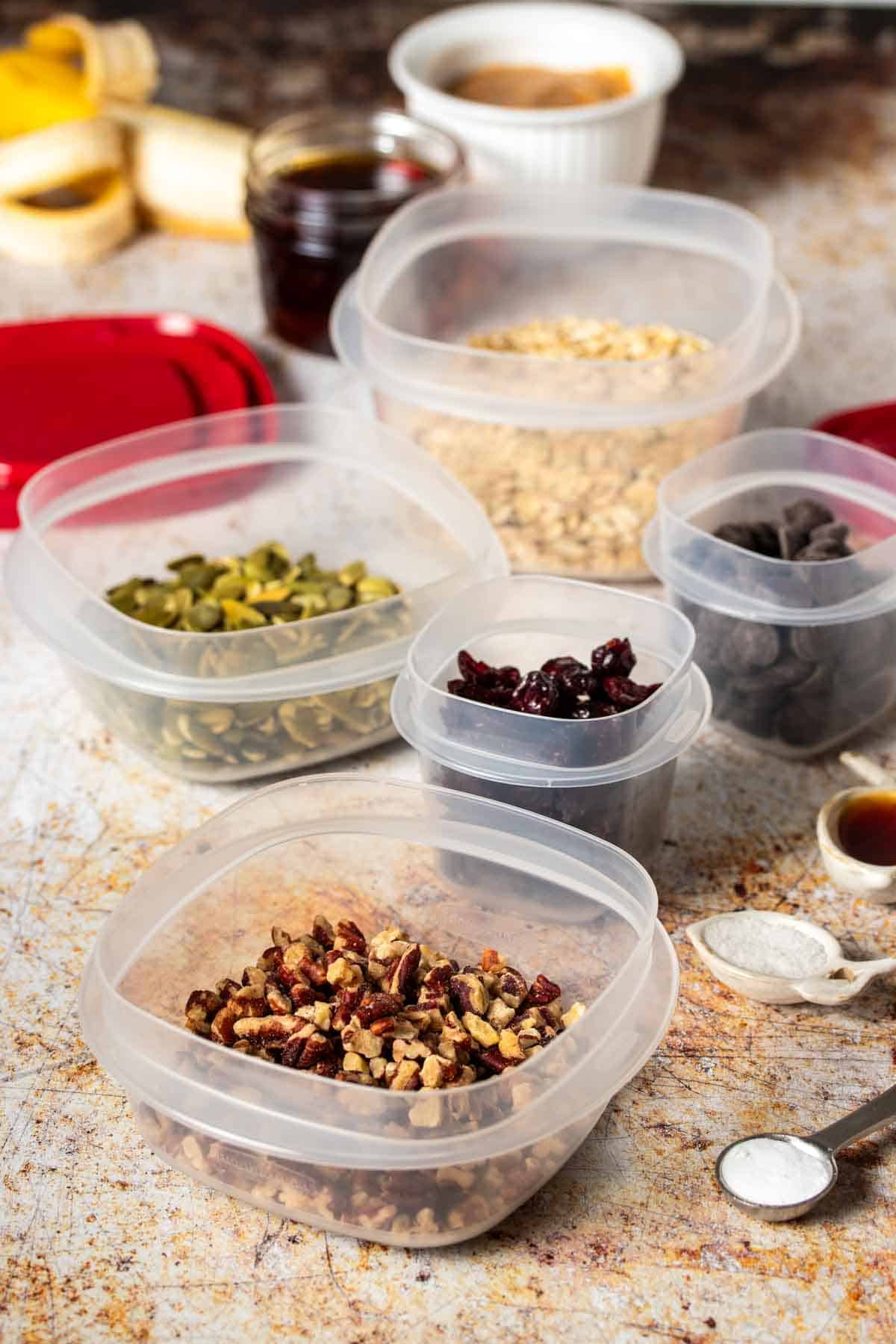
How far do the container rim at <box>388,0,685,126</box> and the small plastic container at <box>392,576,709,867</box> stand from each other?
0.85 metres

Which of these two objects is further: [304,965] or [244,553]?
[244,553]

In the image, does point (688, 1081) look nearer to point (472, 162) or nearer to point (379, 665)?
point (379, 665)

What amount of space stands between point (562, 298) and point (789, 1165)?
1.03 metres

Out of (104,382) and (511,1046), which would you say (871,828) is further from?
(104,382)

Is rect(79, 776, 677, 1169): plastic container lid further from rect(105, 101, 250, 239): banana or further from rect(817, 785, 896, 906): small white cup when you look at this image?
rect(105, 101, 250, 239): banana

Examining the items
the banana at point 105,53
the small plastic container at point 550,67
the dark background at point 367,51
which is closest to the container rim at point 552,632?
the small plastic container at point 550,67

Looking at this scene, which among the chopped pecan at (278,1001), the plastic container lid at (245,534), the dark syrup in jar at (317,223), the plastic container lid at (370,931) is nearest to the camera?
the plastic container lid at (370,931)

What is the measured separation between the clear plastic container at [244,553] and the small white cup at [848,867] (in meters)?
0.34

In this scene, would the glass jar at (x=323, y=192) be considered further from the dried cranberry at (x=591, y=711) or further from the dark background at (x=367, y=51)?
the dried cranberry at (x=591, y=711)

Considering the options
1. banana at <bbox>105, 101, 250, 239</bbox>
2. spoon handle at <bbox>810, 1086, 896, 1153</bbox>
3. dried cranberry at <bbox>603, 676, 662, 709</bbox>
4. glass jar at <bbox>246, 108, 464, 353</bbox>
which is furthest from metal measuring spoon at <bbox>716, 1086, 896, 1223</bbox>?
banana at <bbox>105, 101, 250, 239</bbox>

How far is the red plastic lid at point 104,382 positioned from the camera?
1.54m

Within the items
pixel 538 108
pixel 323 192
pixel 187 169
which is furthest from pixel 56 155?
pixel 538 108

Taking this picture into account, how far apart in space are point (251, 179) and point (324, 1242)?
124 cm

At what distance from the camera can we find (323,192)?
169cm
